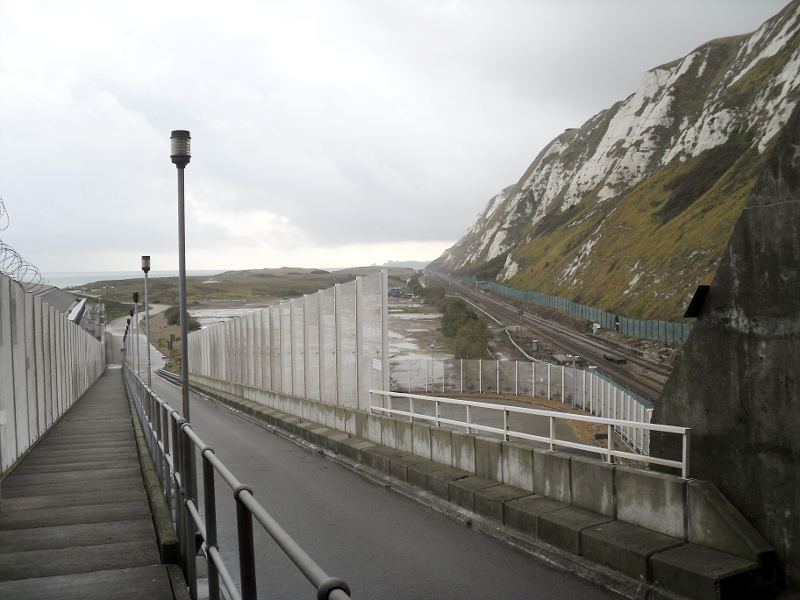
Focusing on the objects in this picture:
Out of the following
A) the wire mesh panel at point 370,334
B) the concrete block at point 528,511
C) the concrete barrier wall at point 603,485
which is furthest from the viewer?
the wire mesh panel at point 370,334

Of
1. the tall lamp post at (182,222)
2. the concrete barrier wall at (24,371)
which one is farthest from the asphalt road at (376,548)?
the concrete barrier wall at (24,371)

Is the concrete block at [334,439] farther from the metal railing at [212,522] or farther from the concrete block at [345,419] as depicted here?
the metal railing at [212,522]

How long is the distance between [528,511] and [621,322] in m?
63.7

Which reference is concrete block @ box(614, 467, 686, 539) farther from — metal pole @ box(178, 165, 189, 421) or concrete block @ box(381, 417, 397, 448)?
metal pole @ box(178, 165, 189, 421)

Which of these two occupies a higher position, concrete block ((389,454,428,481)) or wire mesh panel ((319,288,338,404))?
wire mesh panel ((319,288,338,404))

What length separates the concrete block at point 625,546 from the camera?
6.95 m

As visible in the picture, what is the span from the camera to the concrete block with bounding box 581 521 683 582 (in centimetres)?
695

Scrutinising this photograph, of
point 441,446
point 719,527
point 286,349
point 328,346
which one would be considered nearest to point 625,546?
point 719,527

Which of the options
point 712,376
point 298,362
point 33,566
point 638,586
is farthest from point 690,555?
point 298,362

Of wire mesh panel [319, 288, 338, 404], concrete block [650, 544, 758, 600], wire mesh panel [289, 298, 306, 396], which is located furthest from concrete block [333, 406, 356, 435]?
concrete block [650, 544, 758, 600]

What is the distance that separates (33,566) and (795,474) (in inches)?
251

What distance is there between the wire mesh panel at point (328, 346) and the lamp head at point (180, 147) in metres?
5.77

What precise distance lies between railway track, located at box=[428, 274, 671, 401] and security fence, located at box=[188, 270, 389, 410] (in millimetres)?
7759

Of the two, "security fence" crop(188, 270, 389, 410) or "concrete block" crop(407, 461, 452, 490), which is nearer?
"concrete block" crop(407, 461, 452, 490)
